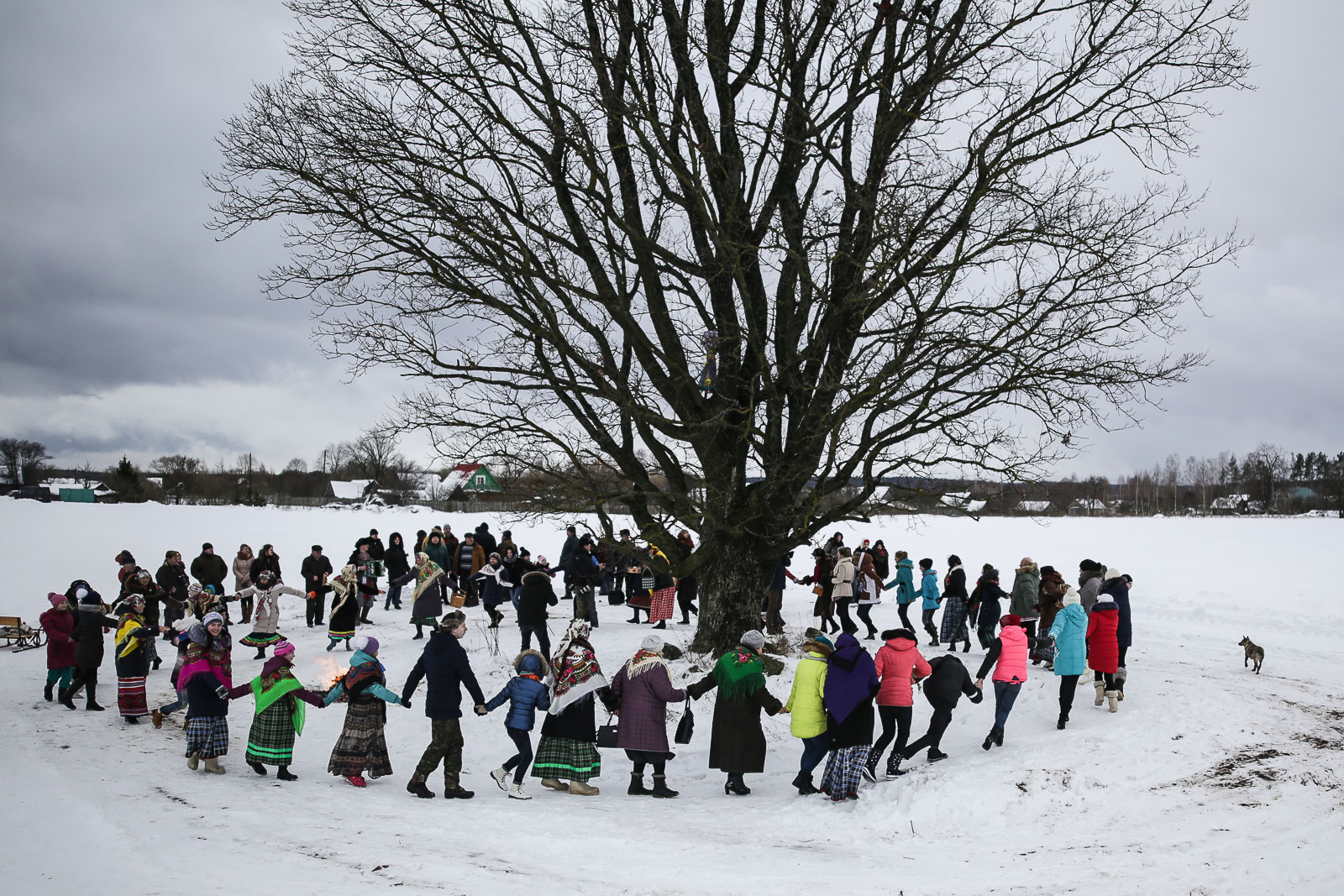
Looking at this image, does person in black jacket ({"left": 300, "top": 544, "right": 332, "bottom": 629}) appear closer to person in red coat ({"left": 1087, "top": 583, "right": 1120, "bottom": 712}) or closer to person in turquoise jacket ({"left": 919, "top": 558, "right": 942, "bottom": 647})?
person in turquoise jacket ({"left": 919, "top": 558, "right": 942, "bottom": 647})

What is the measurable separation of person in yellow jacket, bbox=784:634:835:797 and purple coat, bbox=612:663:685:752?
123 cm

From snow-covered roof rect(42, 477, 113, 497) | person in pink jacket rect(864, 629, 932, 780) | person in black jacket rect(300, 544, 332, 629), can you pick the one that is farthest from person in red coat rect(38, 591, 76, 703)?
snow-covered roof rect(42, 477, 113, 497)

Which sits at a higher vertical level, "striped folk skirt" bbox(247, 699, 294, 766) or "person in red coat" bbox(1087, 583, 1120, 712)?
"person in red coat" bbox(1087, 583, 1120, 712)

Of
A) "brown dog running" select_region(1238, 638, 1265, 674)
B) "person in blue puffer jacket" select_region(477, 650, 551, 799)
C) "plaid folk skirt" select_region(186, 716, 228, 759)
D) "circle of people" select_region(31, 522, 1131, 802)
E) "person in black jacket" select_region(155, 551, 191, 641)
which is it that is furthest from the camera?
"person in black jacket" select_region(155, 551, 191, 641)

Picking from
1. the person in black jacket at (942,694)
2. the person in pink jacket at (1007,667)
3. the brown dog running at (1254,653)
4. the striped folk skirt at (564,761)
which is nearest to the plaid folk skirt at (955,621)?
the brown dog running at (1254,653)

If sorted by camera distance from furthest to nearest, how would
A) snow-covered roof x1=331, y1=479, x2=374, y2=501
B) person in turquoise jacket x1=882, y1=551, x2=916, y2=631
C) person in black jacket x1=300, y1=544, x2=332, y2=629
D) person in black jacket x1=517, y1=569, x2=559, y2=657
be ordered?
snow-covered roof x1=331, y1=479, x2=374, y2=501
person in black jacket x1=300, y1=544, x2=332, y2=629
person in turquoise jacket x1=882, y1=551, x2=916, y2=631
person in black jacket x1=517, y1=569, x2=559, y2=657

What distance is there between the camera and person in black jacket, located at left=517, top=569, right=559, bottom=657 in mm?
14844

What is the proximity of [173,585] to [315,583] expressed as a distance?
2882 millimetres

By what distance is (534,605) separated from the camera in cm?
1484

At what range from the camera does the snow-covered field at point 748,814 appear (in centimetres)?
626

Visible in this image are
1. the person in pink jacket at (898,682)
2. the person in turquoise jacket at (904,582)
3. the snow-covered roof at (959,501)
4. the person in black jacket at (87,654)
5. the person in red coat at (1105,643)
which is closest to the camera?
the person in pink jacket at (898,682)

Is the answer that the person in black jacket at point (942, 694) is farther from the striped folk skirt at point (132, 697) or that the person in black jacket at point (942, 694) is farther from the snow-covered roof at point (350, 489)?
the snow-covered roof at point (350, 489)

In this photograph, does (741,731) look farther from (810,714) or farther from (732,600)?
(732,600)

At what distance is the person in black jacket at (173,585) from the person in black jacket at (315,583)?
94.2 inches
